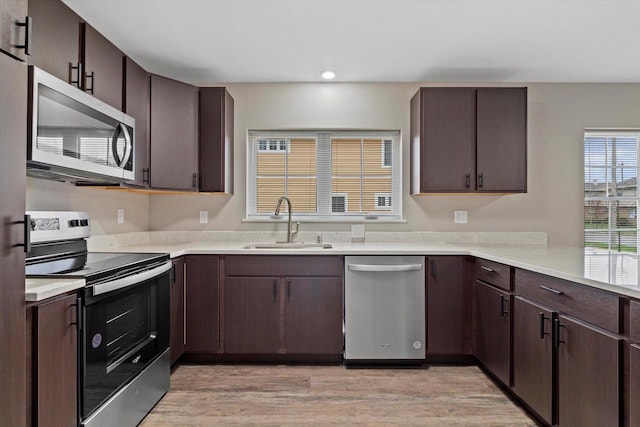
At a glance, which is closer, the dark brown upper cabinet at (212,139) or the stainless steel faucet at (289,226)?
the dark brown upper cabinet at (212,139)

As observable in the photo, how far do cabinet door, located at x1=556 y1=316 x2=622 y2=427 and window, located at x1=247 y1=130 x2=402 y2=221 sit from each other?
2.01 meters

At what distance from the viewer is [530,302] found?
2.10m

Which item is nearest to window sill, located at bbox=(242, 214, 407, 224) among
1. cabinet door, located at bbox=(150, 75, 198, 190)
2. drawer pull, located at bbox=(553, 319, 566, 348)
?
cabinet door, located at bbox=(150, 75, 198, 190)

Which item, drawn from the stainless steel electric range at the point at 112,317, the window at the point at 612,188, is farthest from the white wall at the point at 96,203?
the window at the point at 612,188

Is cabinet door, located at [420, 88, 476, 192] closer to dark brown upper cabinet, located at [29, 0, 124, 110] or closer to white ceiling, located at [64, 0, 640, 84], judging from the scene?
white ceiling, located at [64, 0, 640, 84]

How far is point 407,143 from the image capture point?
11.8ft

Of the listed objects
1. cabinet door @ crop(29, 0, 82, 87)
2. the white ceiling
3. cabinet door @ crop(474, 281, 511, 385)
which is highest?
the white ceiling

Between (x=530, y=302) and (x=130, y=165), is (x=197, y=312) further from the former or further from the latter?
(x=530, y=302)

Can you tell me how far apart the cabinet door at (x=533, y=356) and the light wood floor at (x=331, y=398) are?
0.67 feet

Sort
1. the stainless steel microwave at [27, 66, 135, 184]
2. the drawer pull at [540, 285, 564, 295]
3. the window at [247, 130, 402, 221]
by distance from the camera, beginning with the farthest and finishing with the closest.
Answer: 1. the window at [247, 130, 402, 221]
2. the drawer pull at [540, 285, 564, 295]
3. the stainless steel microwave at [27, 66, 135, 184]

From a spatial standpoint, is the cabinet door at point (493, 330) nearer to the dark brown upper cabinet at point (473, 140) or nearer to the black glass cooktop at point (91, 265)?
the dark brown upper cabinet at point (473, 140)

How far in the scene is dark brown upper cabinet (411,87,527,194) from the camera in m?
3.17

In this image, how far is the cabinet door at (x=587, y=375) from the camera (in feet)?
4.92

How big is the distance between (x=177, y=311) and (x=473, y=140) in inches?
102
